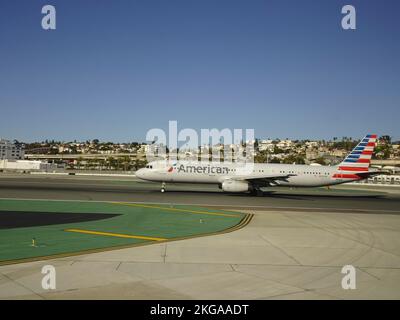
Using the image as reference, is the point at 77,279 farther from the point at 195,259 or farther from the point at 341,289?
the point at 341,289

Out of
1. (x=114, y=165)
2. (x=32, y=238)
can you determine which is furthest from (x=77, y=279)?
(x=114, y=165)

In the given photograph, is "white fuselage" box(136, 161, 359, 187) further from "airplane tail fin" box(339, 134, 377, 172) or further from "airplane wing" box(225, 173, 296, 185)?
"airplane tail fin" box(339, 134, 377, 172)

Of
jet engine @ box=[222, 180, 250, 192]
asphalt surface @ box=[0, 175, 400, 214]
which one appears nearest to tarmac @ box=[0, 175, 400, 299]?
asphalt surface @ box=[0, 175, 400, 214]

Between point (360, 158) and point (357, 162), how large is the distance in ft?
2.34

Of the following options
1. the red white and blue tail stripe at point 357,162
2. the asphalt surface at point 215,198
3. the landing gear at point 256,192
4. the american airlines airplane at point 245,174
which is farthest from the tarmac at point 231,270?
the red white and blue tail stripe at point 357,162

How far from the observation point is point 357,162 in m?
44.4

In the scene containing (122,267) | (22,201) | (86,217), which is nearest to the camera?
(122,267)

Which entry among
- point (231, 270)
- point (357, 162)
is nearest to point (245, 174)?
point (357, 162)

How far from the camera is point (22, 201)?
90.8 feet

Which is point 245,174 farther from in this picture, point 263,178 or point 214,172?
point 214,172

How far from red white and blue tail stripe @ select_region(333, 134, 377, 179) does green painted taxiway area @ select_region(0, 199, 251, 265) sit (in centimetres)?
2408

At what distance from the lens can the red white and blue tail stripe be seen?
1718 inches

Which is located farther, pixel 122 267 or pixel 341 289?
pixel 122 267
